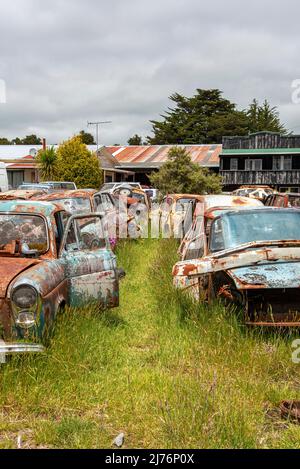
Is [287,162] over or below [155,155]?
below

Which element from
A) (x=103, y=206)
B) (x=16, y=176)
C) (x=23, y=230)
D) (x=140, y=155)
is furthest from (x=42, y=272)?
(x=140, y=155)

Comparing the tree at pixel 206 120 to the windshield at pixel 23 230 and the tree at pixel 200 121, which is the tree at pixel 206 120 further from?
the windshield at pixel 23 230

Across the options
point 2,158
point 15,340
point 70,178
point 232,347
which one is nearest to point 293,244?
point 232,347

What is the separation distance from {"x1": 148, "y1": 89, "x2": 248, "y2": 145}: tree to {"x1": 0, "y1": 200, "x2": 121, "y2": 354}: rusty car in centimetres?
5543

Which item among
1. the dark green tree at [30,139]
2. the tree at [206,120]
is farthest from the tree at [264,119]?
the dark green tree at [30,139]

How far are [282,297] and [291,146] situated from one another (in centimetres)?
3829

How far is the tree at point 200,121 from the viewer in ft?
198

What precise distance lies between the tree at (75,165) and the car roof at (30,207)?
87.7 feet

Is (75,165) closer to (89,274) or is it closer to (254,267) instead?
(89,274)

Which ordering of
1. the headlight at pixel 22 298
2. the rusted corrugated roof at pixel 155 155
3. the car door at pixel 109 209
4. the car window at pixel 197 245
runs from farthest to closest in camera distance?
the rusted corrugated roof at pixel 155 155, the car door at pixel 109 209, the car window at pixel 197 245, the headlight at pixel 22 298

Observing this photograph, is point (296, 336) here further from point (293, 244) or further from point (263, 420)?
point (263, 420)

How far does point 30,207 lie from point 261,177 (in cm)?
3705

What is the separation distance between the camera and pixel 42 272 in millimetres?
5227

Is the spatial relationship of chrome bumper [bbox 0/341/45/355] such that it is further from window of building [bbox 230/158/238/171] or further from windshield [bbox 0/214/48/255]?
window of building [bbox 230/158/238/171]
